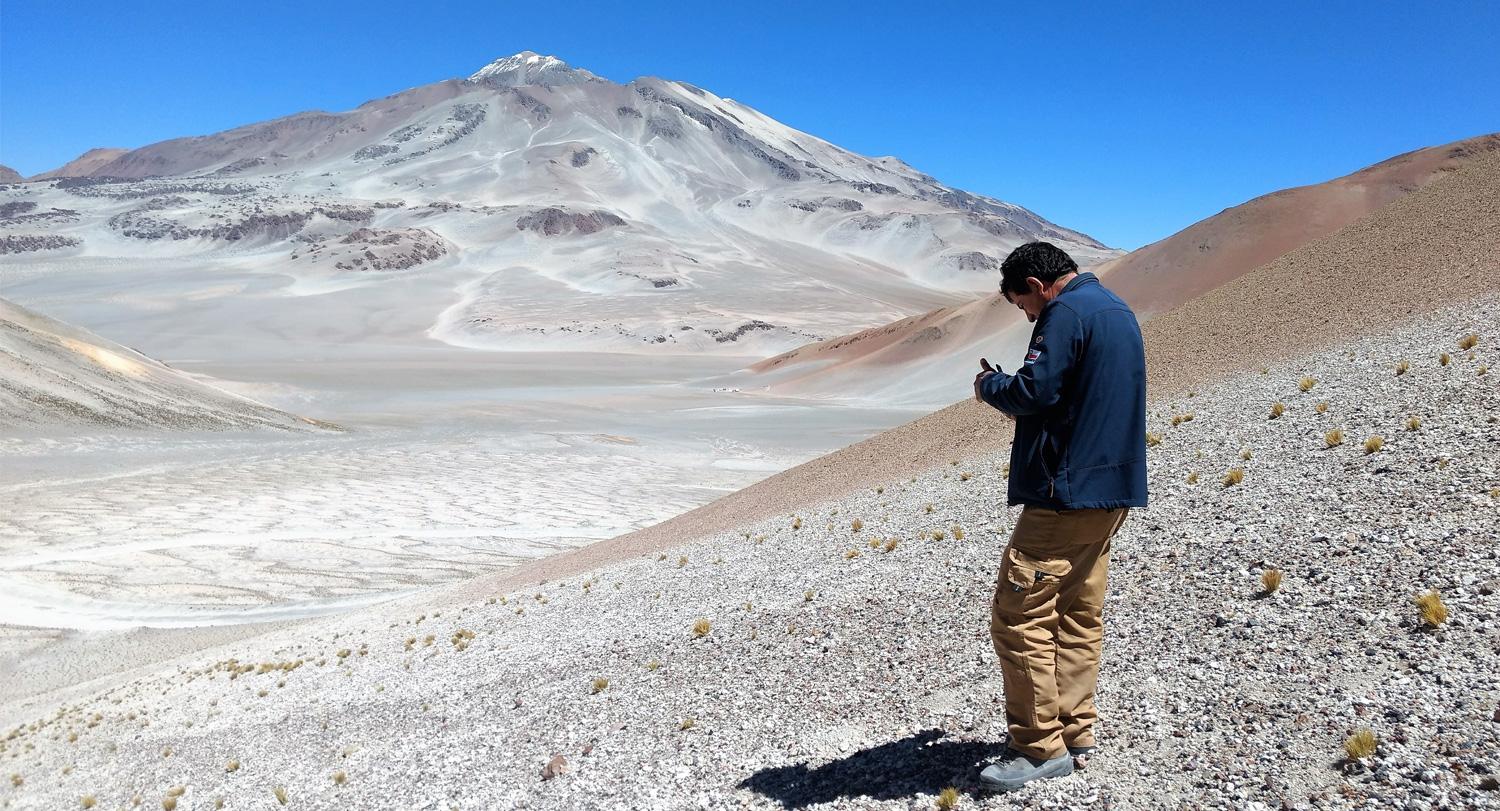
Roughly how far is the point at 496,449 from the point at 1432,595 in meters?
36.1

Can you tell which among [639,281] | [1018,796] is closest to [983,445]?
[1018,796]

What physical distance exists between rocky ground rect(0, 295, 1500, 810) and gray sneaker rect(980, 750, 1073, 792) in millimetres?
60

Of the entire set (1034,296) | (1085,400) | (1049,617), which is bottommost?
(1049,617)

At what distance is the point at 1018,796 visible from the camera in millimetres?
4113

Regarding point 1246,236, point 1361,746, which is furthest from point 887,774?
point 1246,236

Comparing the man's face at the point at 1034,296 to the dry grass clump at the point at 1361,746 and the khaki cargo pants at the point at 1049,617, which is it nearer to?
the khaki cargo pants at the point at 1049,617

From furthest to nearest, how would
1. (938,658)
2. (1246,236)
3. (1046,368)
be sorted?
(1246,236), (938,658), (1046,368)

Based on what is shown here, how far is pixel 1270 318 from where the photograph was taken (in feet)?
55.8

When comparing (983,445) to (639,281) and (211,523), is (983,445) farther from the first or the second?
(639,281)

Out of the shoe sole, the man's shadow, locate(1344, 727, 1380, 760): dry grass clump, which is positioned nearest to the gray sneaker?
the shoe sole

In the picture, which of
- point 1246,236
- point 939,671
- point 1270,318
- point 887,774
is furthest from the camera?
point 1246,236

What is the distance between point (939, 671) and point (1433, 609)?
8.24 feet

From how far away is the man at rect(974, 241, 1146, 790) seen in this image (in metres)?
3.79

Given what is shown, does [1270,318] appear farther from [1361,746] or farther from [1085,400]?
[1085,400]
